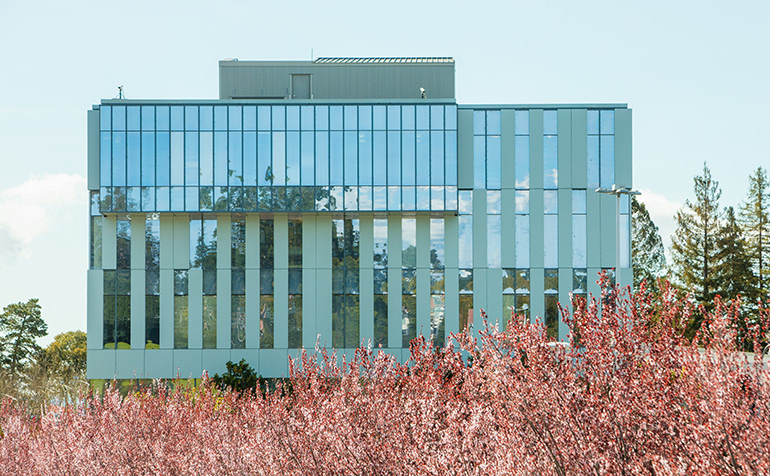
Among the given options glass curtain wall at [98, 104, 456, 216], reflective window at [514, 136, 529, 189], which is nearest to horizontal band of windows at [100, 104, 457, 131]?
glass curtain wall at [98, 104, 456, 216]

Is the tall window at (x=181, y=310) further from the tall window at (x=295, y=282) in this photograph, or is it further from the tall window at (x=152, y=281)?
the tall window at (x=295, y=282)

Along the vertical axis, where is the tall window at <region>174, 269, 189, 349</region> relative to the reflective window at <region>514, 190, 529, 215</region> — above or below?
below

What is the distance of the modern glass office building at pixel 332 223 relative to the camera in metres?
36.4

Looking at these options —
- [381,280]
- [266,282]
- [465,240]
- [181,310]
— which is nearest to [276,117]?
[266,282]

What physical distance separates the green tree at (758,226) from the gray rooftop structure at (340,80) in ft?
78.7

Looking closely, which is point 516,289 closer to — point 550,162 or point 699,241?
point 550,162

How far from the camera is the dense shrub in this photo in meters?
6.26

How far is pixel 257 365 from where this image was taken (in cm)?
3616

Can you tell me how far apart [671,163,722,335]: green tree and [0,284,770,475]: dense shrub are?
4354 centimetres

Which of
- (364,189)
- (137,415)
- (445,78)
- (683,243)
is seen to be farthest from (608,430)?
(683,243)

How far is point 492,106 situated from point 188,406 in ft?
81.3

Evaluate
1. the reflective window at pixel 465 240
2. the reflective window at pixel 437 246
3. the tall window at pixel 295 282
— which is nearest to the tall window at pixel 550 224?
the reflective window at pixel 465 240

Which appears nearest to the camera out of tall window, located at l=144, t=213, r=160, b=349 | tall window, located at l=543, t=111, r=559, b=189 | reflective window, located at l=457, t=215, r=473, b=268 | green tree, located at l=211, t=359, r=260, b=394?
green tree, located at l=211, t=359, r=260, b=394

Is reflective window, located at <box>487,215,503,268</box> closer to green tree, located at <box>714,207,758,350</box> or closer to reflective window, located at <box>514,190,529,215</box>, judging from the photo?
reflective window, located at <box>514,190,529,215</box>
